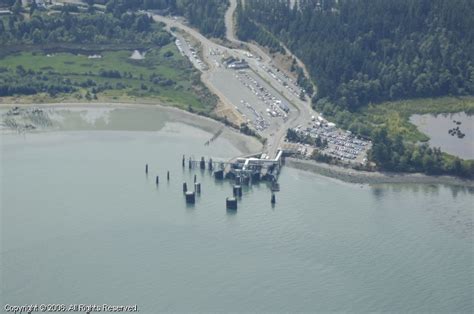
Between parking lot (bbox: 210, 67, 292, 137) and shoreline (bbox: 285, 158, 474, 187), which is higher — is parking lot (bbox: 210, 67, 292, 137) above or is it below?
above

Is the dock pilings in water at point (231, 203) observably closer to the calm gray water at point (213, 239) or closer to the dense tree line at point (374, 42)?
the calm gray water at point (213, 239)

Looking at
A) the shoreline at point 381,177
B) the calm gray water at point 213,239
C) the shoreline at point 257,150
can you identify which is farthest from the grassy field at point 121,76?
the shoreline at point 381,177

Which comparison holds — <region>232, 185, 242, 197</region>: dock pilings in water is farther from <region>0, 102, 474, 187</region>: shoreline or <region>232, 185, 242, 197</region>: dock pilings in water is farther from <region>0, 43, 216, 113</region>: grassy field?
<region>0, 43, 216, 113</region>: grassy field

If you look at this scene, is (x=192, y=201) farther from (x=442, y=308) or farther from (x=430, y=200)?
(x=442, y=308)

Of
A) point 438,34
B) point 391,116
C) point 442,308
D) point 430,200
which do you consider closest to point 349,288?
point 442,308

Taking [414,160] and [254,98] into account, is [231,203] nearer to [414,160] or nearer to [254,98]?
[414,160]

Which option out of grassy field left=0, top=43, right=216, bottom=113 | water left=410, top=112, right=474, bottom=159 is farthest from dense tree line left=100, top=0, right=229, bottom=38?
water left=410, top=112, right=474, bottom=159

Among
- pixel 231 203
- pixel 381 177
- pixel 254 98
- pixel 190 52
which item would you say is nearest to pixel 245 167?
pixel 231 203
